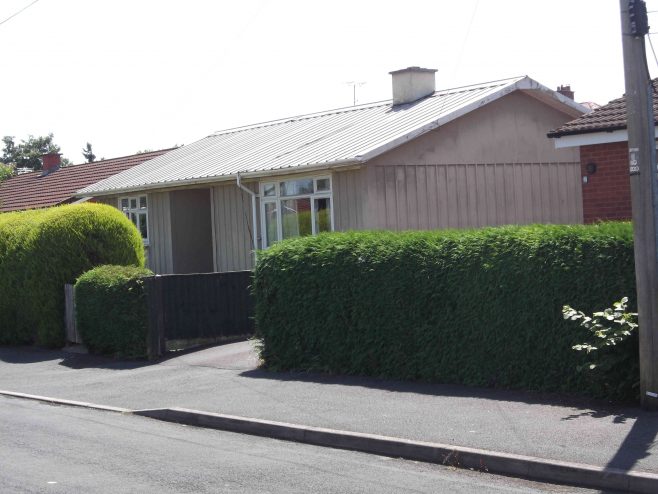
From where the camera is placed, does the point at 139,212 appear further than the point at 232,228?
Yes

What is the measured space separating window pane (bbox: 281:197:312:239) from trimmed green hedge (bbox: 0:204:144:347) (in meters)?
3.26

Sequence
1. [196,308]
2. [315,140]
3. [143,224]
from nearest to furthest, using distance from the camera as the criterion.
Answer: [196,308]
[315,140]
[143,224]

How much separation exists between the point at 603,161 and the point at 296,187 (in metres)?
7.35

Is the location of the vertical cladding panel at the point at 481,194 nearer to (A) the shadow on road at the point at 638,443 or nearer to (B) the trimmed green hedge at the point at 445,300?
(B) the trimmed green hedge at the point at 445,300

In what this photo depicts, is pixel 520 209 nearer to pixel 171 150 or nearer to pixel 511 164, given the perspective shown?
pixel 511 164

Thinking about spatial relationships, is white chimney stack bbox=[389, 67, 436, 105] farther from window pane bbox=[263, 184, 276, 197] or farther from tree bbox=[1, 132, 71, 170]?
tree bbox=[1, 132, 71, 170]

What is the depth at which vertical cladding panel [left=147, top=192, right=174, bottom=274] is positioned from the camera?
25.6 meters

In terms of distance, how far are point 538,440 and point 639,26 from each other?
14.4 ft

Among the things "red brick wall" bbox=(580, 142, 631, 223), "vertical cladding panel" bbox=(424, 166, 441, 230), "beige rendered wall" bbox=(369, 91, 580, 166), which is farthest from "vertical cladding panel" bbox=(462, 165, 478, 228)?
"red brick wall" bbox=(580, 142, 631, 223)

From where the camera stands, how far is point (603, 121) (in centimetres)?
1564

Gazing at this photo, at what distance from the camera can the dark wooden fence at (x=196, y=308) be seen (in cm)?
1742

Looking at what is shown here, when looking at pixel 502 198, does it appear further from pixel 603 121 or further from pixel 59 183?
pixel 59 183

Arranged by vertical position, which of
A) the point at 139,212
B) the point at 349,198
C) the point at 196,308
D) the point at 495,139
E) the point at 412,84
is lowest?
the point at 196,308

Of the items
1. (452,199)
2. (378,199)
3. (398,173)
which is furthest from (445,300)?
(452,199)
